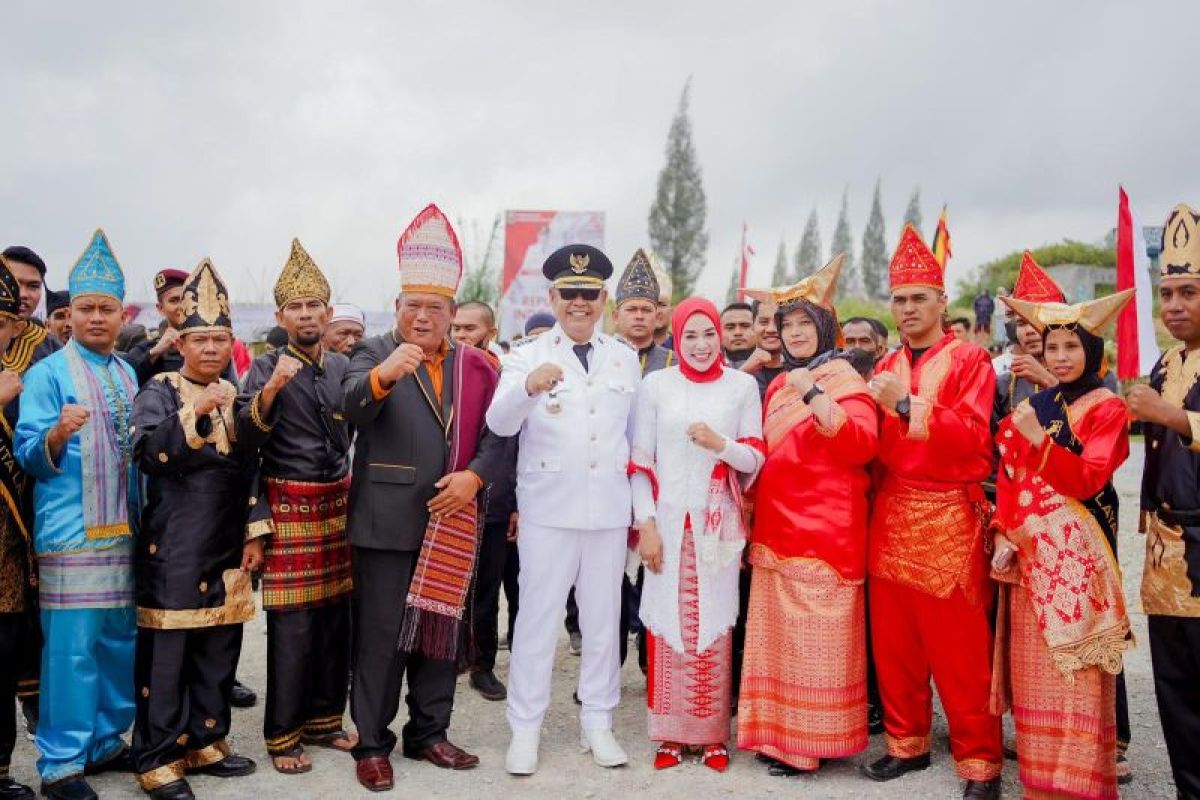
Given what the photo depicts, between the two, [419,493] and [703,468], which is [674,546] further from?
[419,493]

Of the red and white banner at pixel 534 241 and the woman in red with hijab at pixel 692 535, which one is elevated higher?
the red and white banner at pixel 534 241

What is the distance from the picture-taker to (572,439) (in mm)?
4289

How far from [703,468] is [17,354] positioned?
11.0ft

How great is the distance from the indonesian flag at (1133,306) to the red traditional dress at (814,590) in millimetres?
2694

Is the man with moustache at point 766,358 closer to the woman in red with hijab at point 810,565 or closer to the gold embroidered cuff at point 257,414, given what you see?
the woman in red with hijab at point 810,565

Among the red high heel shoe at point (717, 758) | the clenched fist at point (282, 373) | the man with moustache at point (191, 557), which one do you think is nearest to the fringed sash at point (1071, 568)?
the red high heel shoe at point (717, 758)

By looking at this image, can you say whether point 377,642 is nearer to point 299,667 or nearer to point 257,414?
point 299,667

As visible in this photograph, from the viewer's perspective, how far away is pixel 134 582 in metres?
4.12

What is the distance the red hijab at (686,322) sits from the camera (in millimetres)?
4367

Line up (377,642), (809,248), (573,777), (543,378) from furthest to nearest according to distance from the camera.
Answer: (809,248), (573,777), (377,642), (543,378)

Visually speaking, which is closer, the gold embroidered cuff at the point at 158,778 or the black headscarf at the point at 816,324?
the gold embroidered cuff at the point at 158,778

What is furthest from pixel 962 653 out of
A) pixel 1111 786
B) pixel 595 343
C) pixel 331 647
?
pixel 331 647

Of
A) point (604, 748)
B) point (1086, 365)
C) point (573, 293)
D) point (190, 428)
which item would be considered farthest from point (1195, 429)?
point (190, 428)

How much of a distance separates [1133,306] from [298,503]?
5264 millimetres
